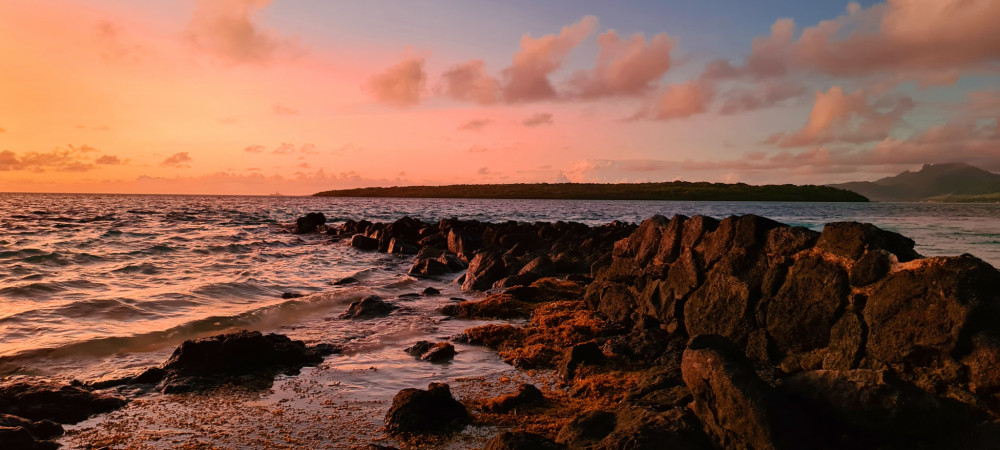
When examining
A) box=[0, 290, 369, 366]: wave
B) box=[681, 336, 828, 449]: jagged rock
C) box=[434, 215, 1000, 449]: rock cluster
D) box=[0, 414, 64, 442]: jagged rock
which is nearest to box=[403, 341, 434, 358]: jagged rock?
box=[434, 215, 1000, 449]: rock cluster

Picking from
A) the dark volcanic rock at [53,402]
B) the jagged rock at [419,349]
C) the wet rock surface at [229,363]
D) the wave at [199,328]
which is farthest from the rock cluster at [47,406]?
the jagged rock at [419,349]

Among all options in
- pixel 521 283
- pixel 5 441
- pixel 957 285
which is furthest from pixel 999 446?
pixel 521 283

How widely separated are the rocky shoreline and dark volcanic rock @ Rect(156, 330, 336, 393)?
0.03 meters

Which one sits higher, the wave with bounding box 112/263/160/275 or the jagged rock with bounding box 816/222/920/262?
the jagged rock with bounding box 816/222/920/262

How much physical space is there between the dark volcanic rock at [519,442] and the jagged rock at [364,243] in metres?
29.2

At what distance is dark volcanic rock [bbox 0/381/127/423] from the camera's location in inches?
297

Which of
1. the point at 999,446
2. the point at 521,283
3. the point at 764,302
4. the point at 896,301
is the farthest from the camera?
the point at 521,283

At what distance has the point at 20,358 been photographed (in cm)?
1063

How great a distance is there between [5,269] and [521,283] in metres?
19.7

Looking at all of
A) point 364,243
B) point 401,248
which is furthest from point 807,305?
point 364,243

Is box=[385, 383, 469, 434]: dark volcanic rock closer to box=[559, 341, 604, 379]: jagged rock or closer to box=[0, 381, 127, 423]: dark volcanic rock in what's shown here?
box=[559, 341, 604, 379]: jagged rock

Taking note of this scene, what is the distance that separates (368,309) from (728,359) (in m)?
10.6

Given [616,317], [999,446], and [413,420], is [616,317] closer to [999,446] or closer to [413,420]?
[413,420]

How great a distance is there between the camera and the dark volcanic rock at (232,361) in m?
9.07
